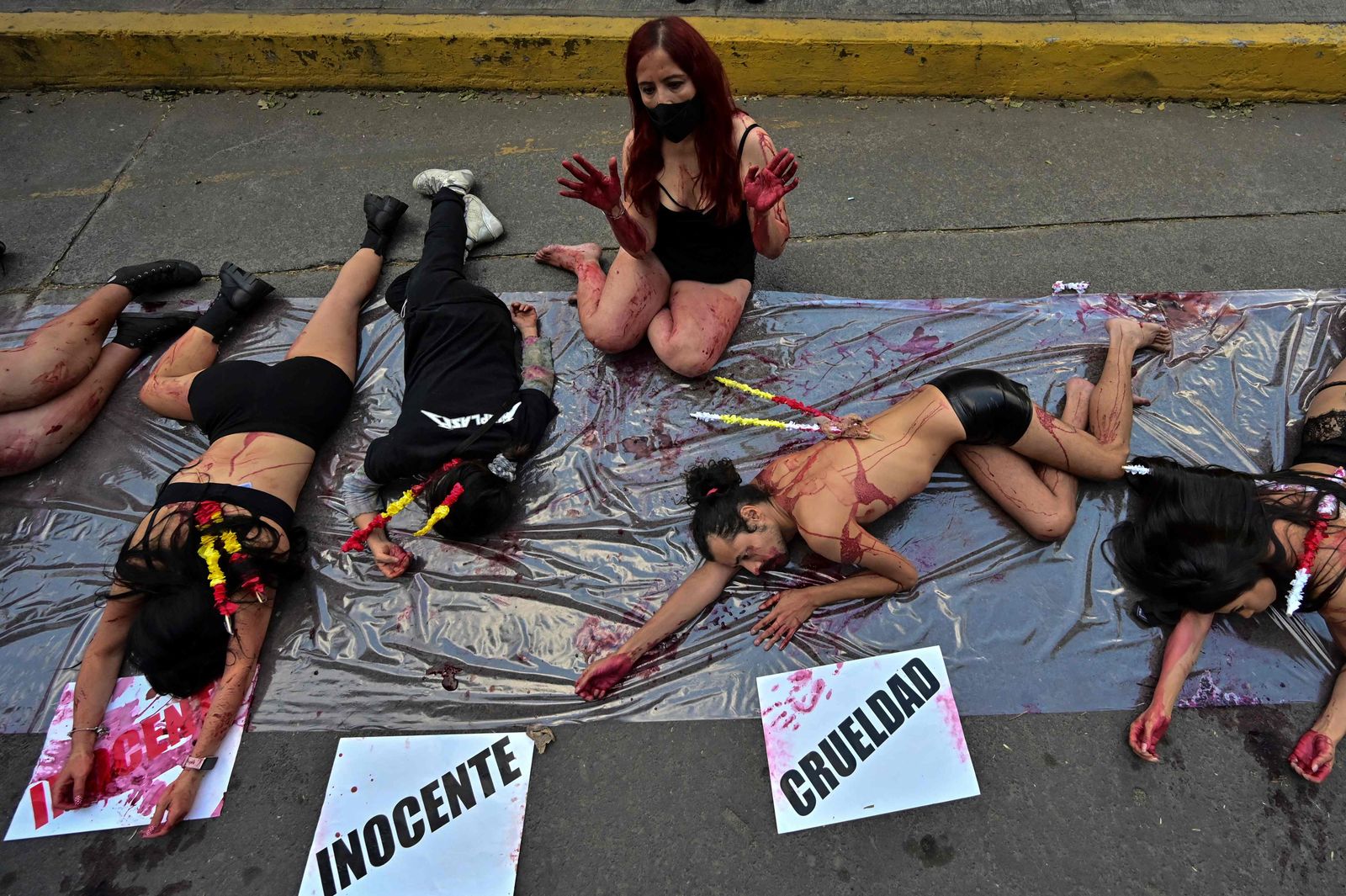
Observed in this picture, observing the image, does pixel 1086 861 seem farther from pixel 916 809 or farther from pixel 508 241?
pixel 508 241

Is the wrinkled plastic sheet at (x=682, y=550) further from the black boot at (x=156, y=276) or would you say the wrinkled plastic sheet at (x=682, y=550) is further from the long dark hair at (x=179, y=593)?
the black boot at (x=156, y=276)

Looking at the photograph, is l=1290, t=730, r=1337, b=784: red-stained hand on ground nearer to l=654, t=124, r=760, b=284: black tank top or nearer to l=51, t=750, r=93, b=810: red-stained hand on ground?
l=654, t=124, r=760, b=284: black tank top

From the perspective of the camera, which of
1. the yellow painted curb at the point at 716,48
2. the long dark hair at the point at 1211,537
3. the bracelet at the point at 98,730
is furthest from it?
the yellow painted curb at the point at 716,48

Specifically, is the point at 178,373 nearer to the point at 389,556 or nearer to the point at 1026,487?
the point at 389,556

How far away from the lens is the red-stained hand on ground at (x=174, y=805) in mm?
2143

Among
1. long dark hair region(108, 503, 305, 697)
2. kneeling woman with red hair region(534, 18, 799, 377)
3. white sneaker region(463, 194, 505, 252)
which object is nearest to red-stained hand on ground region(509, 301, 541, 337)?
kneeling woman with red hair region(534, 18, 799, 377)

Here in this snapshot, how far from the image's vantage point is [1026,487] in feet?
8.23

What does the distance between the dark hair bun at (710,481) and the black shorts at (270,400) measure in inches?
61.7

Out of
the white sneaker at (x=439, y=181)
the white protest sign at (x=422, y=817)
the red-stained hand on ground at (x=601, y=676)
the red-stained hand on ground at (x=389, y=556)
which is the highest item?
A: the white sneaker at (x=439, y=181)

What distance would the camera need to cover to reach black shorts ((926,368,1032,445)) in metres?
2.41

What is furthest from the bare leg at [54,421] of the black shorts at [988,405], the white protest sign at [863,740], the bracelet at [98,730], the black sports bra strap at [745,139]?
the black shorts at [988,405]

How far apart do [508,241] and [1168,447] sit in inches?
125

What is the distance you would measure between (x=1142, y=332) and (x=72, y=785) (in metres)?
4.29

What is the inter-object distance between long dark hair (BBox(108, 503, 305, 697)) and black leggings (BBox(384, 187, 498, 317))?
1150 mm
